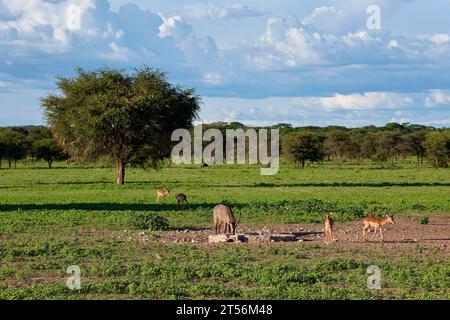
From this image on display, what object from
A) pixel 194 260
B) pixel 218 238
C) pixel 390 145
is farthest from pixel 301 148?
pixel 194 260

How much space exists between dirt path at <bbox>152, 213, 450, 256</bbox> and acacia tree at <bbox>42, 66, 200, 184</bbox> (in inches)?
950

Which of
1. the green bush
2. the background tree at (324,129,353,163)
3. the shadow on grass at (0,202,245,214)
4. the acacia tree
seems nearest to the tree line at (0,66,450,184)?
the acacia tree

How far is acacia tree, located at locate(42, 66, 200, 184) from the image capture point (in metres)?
45.8

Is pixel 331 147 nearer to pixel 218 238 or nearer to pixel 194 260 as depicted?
pixel 218 238

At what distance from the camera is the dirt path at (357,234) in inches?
757

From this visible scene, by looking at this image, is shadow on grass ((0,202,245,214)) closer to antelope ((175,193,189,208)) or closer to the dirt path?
antelope ((175,193,189,208))

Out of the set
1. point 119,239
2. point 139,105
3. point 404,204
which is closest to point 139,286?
point 119,239

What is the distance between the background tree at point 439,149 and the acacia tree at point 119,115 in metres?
41.5

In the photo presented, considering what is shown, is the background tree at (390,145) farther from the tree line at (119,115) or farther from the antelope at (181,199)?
the antelope at (181,199)

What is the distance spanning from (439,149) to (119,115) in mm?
48541

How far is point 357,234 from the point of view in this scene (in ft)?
68.3

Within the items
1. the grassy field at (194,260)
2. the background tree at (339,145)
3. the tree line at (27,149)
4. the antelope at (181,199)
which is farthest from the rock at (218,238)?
the background tree at (339,145)
